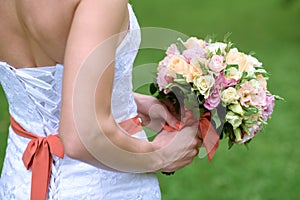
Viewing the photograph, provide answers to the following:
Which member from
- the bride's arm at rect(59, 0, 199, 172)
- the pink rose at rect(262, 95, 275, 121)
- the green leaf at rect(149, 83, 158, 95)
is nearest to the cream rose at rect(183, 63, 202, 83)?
the green leaf at rect(149, 83, 158, 95)

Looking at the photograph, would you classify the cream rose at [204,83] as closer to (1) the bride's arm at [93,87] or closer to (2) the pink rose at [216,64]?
(2) the pink rose at [216,64]

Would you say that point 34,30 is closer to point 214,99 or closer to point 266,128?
point 214,99

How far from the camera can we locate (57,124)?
2555 millimetres

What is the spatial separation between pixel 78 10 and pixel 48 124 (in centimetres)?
59

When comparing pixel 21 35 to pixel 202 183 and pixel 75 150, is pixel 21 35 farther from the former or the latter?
pixel 202 183

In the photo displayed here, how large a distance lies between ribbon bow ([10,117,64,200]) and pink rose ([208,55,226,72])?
669 millimetres

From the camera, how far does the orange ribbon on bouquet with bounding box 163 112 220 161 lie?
2689 mm

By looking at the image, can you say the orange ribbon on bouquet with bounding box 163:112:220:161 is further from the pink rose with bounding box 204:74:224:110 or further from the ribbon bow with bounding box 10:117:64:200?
the ribbon bow with bounding box 10:117:64:200

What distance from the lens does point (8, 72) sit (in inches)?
97.3

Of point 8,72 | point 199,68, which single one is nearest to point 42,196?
point 8,72

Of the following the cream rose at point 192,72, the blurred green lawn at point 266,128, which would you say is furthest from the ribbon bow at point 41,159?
the blurred green lawn at point 266,128

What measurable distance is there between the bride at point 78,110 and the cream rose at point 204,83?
16 centimetres

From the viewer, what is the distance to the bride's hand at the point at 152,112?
280cm

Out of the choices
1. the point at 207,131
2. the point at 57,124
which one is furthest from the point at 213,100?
the point at 57,124
